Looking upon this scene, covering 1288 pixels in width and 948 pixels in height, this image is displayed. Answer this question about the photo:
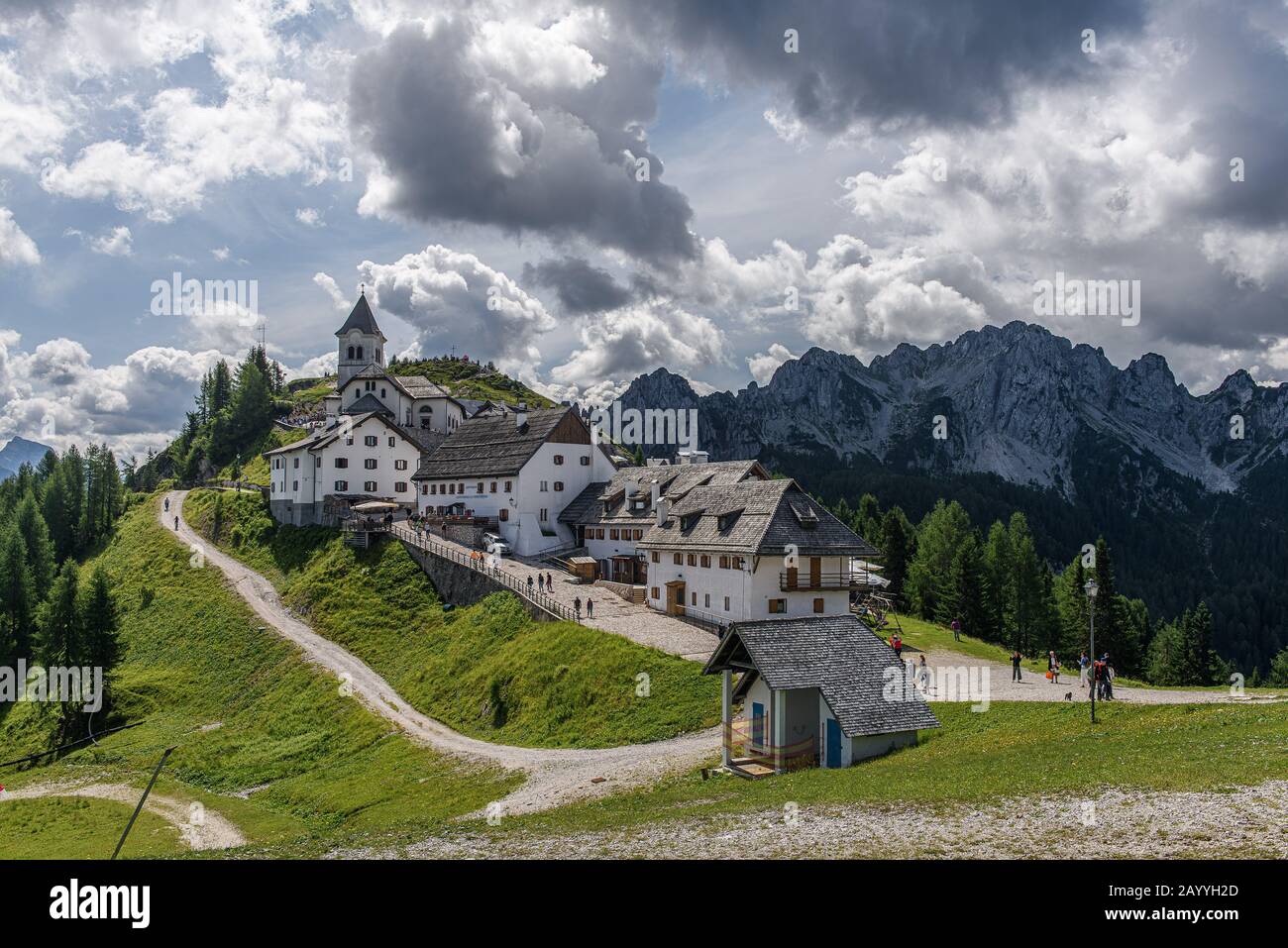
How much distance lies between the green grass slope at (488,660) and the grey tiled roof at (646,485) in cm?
1442

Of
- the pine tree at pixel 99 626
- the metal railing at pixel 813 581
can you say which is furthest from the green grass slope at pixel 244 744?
the metal railing at pixel 813 581

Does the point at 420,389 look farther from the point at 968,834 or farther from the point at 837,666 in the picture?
the point at 968,834

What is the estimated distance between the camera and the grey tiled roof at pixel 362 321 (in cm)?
13550

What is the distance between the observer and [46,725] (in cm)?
5944

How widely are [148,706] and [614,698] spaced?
4004cm

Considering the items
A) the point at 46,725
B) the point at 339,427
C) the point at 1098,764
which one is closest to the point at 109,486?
the point at 339,427

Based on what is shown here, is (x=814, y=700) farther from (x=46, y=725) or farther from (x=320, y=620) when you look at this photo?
(x=46, y=725)

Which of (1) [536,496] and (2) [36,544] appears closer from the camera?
(1) [536,496]

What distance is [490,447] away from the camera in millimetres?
79250

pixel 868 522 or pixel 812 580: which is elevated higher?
pixel 868 522

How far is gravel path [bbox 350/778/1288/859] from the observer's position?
1371 centimetres

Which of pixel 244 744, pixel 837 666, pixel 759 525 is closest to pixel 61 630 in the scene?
pixel 244 744

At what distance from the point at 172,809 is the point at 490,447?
1763 inches
